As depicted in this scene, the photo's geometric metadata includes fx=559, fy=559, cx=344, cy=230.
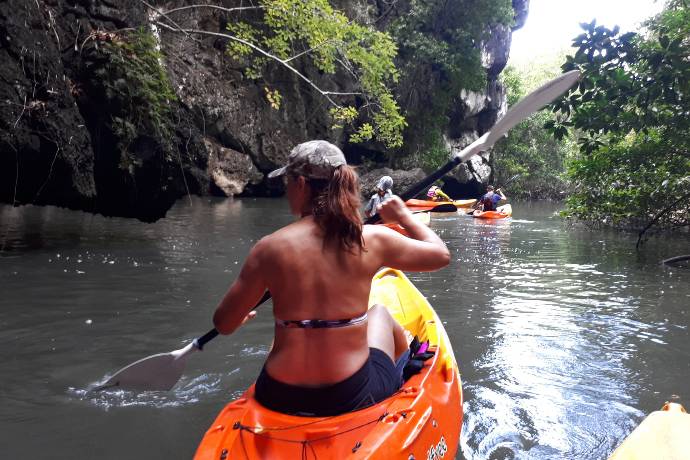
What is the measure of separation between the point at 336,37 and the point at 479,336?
6.40 meters

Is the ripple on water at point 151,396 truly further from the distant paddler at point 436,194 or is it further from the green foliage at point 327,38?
the distant paddler at point 436,194

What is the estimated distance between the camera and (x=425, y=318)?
344 cm

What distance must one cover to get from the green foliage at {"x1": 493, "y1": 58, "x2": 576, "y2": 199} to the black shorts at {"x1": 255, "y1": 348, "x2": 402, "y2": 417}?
107 ft

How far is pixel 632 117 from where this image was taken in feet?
20.7

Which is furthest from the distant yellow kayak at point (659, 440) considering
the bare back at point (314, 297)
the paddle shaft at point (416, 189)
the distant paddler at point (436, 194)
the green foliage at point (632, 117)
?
the distant paddler at point (436, 194)

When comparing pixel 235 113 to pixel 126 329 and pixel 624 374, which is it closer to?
pixel 126 329

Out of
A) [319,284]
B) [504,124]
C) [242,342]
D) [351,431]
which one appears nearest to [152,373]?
[242,342]

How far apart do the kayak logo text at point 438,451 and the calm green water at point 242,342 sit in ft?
1.87

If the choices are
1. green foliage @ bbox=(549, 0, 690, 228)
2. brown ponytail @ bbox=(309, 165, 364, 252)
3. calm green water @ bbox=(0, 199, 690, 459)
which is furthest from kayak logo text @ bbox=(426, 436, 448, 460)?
green foliage @ bbox=(549, 0, 690, 228)

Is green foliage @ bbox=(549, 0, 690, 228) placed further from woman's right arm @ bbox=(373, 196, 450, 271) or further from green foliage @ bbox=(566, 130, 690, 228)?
woman's right arm @ bbox=(373, 196, 450, 271)

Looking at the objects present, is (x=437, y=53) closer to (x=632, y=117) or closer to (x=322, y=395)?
(x=632, y=117)

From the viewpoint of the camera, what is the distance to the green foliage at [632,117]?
5.14 meters

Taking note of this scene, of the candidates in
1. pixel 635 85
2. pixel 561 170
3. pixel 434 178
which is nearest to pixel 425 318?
pixel 434 178

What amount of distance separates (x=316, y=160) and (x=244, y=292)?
20.1 inches
